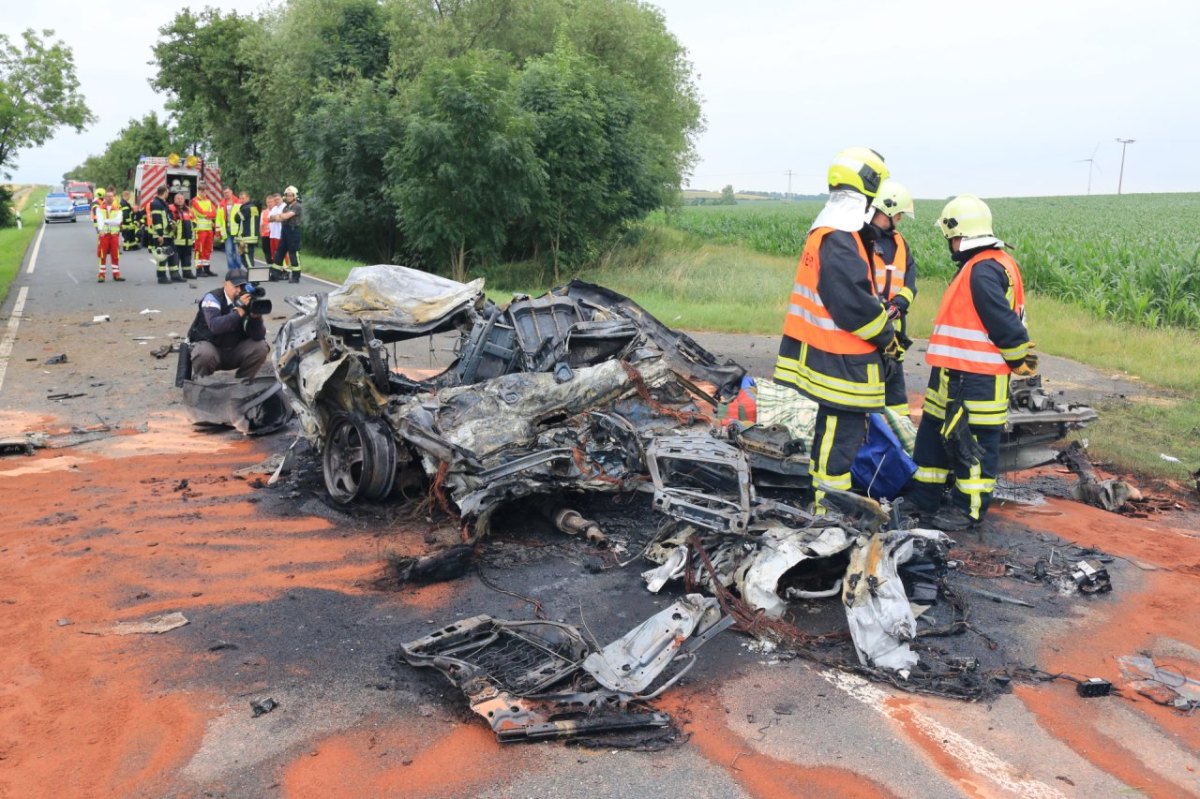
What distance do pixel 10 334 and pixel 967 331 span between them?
13.1 m

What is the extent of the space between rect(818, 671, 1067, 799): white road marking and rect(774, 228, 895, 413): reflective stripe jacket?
1855 millimetres

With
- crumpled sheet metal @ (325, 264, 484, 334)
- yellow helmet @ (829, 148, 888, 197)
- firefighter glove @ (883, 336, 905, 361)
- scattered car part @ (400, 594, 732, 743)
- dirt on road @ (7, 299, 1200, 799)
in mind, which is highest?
yellow helmet @ (829, 148, 888, 197)

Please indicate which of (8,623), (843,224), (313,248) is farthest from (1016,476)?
(313,248)

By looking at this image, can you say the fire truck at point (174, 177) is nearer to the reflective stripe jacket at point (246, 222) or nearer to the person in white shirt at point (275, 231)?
the reflective stripe jacket at point (246, 222)

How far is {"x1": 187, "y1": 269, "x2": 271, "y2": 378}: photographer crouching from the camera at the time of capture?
29.8 ft

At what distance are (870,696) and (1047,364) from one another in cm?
1002

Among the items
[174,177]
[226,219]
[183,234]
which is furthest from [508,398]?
[174,177]

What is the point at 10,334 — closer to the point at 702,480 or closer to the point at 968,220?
the point at 702,480

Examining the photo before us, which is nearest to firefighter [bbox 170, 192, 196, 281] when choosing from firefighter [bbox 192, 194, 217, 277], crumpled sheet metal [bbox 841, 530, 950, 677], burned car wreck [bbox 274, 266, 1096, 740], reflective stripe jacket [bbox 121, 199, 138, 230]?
firefighter [bbox 192, 194, 217, 277]

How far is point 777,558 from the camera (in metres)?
4.80

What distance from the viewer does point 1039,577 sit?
219 inches

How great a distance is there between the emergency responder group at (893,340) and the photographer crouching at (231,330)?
Result: 17.5ft

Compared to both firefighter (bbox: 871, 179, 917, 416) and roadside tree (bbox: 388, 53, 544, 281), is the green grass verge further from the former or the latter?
firefighter (bbox: 871, 179, 917, 416)

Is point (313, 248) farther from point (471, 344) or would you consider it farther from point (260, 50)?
point (471, 344)
